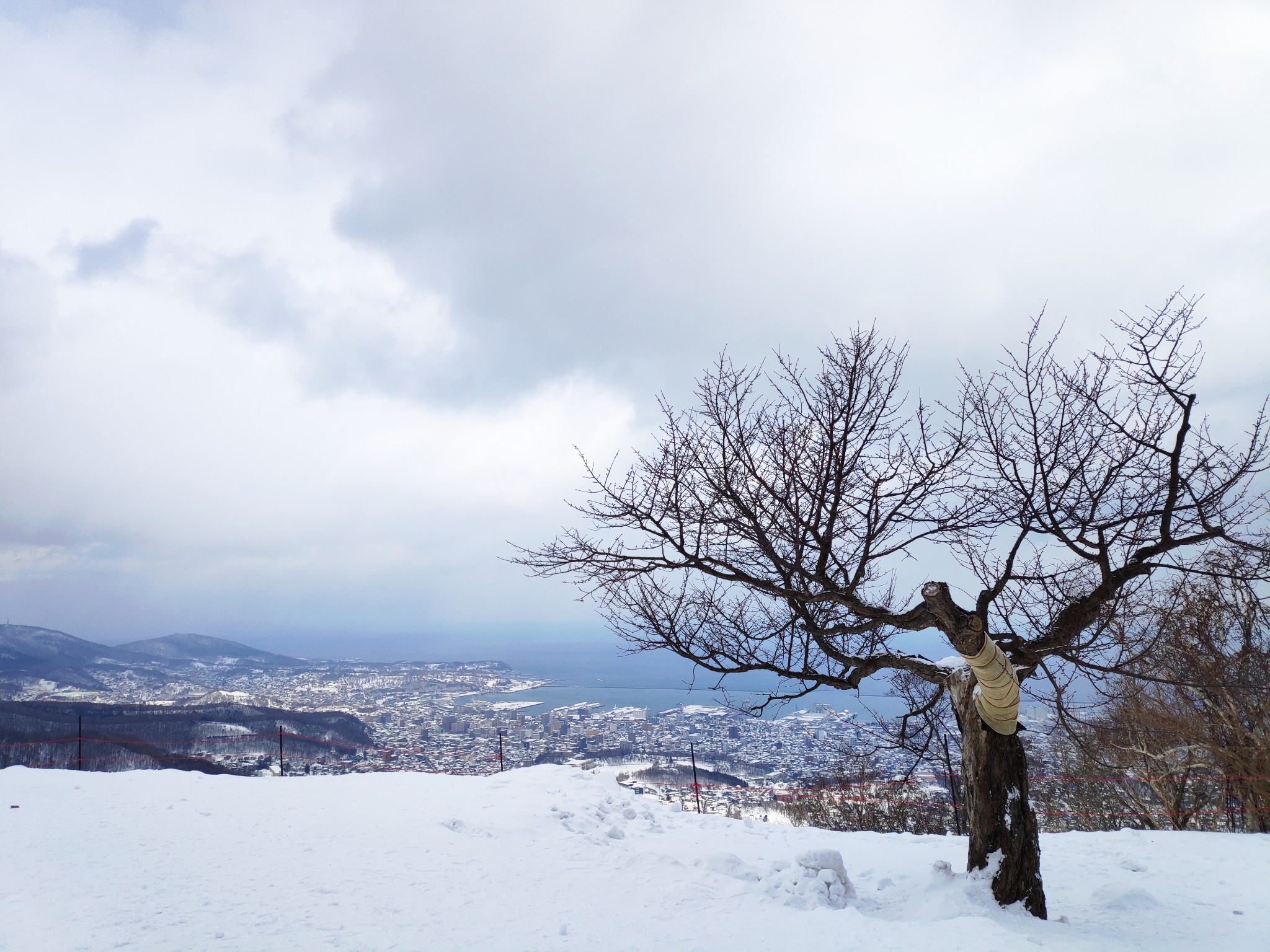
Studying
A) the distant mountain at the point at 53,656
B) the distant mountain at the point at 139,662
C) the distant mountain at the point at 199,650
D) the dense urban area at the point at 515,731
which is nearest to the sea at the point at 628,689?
the dense urban area at the point at 515,731

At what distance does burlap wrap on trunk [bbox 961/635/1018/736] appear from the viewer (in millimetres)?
4777

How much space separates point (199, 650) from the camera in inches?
2840

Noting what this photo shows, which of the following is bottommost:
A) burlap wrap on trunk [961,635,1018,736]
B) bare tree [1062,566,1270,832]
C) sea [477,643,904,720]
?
sea [477,643,904,720]

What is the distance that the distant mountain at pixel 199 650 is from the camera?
68.4 m

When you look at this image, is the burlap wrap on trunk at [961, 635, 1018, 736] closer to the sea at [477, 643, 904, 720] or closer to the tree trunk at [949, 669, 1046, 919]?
the tree trunk at [949, 669, 1046, 919]

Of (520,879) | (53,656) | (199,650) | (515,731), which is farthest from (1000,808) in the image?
(199,650)

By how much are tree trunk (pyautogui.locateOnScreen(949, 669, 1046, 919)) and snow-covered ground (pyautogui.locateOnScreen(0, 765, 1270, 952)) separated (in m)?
0.24

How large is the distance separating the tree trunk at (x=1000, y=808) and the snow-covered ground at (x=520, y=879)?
9.3 inches

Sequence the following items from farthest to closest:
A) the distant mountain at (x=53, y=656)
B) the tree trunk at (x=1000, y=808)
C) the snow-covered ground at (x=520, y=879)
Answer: the distant mountain at (x=53, y=656), the tree trunk at (x=1000, y=808), the snow-covered ground at (x=520, y=879)

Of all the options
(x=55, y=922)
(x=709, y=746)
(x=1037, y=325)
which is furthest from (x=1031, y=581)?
(x=709, y=746)

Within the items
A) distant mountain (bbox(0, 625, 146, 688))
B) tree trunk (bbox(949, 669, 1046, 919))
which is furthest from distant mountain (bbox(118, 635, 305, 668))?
tree trunk (bbox(949, 669, 1046, 919))

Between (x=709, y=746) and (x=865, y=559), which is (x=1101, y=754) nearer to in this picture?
(x=709, y=746)

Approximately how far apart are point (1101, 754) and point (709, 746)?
11.7 m

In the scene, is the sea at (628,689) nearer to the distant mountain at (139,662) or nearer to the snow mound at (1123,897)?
the snow mound at (1123,897)
